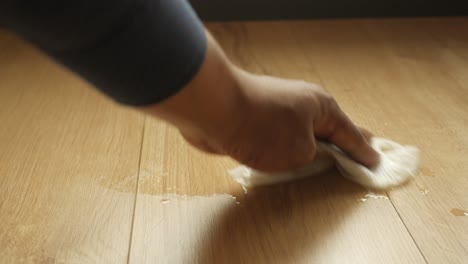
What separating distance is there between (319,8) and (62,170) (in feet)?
2.28

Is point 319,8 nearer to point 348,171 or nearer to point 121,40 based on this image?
point 348,171

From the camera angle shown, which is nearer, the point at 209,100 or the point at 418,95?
the point at 209,100

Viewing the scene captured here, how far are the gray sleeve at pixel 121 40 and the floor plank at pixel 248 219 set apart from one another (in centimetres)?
20

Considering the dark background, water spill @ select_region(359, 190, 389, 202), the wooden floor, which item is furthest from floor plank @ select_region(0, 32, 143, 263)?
the dark background

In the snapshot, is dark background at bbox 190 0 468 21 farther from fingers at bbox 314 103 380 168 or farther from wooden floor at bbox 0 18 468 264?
fingers at bbox 314 103 380 168

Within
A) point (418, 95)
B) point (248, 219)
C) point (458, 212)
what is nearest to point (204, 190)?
point (248, 219)

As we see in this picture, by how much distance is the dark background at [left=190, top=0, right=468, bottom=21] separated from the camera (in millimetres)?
1078

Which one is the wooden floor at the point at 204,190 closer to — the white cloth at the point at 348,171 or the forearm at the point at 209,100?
the white cloth at the point at 348,171

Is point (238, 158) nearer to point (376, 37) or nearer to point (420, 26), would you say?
point (376, 37)

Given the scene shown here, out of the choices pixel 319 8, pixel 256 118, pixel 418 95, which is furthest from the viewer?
pixel 319 8

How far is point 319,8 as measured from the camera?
110 cm

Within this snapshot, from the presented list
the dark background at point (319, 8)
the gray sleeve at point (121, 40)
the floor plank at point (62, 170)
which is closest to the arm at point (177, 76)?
the gray sleeve at point (121, 40)

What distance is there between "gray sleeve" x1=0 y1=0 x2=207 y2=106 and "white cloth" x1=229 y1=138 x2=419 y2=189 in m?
0.24

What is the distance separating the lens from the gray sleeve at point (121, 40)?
0.99 ft
